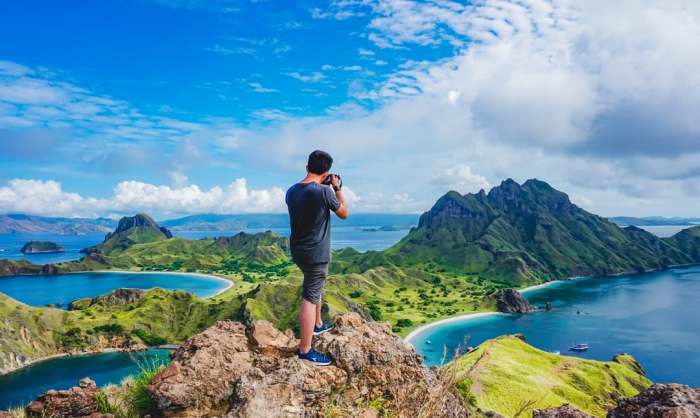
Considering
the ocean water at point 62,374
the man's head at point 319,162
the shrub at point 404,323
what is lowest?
the ocean water at point 62,374

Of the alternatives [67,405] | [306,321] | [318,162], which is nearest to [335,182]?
[318,162]

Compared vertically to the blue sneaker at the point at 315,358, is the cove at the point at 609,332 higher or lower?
lower

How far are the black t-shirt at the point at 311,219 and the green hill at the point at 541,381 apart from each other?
44294 mm

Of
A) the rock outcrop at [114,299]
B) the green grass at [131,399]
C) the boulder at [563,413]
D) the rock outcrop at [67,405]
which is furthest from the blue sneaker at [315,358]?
the rock outcrop at [114,299]

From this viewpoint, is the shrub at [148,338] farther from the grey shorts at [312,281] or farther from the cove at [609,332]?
the grey shorts at [312,281]

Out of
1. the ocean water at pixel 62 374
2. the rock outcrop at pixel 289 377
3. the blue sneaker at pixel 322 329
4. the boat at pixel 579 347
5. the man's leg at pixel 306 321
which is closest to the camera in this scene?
the rock outcrop at pixel 289 377

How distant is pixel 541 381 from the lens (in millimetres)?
65875

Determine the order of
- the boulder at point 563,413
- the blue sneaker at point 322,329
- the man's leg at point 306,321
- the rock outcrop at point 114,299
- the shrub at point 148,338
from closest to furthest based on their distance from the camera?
the man's leg at point 306,321 → the blue sneaker at point 322,329 → the boulder at point 563,413 → the shrub at point 148,338 → the rock outcrop at point 114,299

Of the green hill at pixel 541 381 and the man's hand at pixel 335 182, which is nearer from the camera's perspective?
the man's hand at pixel 335 182

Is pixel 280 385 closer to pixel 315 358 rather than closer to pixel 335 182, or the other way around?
pixel 315 358

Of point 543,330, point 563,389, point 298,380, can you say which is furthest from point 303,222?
point 543,330

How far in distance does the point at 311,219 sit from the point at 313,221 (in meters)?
0.06

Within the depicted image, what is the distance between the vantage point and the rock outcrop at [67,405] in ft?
30.3

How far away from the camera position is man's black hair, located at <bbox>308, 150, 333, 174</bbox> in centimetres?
898
